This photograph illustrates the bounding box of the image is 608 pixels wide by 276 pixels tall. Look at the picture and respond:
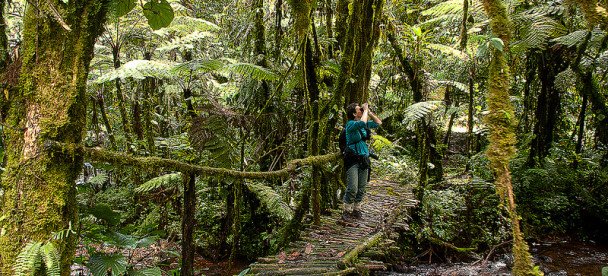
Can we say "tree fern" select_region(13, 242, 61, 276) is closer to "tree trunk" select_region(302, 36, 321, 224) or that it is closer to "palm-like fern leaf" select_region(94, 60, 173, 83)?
"tree trunk" select_region(302, 36, 321, 224)

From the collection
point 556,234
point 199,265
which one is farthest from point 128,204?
point 556,234

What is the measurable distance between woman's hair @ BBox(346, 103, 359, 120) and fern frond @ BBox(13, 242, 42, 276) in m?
2.62

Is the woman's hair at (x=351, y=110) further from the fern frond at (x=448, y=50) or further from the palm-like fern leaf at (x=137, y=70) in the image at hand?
the palm-like fern leaf at (x=137, y=70)

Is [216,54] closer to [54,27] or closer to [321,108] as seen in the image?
[321,108]

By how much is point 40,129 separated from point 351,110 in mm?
2526

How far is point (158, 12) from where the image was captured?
2371mm

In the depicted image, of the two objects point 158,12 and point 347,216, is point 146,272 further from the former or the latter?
point 347,216

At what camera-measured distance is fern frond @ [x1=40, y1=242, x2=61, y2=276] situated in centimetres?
156

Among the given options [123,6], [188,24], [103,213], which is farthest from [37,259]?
[188,24]

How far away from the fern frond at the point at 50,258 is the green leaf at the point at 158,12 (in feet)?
4.36

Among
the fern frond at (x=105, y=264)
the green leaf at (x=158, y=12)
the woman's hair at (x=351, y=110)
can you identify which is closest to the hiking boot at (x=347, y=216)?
the woman's hair at (x=351, y=110)

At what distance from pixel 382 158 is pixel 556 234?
3.04 m

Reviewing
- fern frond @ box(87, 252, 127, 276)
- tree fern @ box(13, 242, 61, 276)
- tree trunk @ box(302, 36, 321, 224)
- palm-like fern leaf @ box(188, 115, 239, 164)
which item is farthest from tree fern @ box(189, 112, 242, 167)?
tree fern @ box(13, 242, 61, 276)

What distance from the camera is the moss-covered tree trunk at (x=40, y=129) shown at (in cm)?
168
